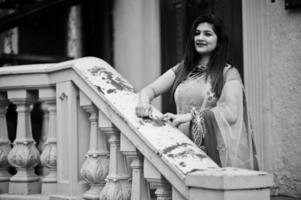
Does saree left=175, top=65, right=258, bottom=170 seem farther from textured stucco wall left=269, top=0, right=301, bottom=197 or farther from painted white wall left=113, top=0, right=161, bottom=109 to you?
painted white wall left=113, top=0, right=161, bottom=109

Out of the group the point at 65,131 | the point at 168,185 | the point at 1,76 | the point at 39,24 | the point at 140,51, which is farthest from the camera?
the point at 39,24

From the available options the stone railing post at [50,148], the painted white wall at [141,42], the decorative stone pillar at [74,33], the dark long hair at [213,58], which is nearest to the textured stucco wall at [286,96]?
the dark long hair at [213,58]

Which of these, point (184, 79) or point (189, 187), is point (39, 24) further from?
point (189, 187)

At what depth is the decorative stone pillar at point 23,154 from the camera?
400 cm

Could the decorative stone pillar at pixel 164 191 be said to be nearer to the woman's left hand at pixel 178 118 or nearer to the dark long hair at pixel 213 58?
the woman's left hand at pixel 178 118

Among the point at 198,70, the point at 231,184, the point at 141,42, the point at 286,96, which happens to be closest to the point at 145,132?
the point at 198,70

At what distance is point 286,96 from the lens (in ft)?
15.8

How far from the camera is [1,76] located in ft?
13.6

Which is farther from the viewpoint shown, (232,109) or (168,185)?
(232,109)

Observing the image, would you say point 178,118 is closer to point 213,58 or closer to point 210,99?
point 210,99

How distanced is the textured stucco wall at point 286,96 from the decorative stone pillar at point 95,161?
1746 millimetres

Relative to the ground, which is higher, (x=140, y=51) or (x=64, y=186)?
(x=140, y=51)

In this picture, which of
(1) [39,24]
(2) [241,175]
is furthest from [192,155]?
(1) [39,24]

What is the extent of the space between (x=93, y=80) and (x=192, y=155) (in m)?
0.90
